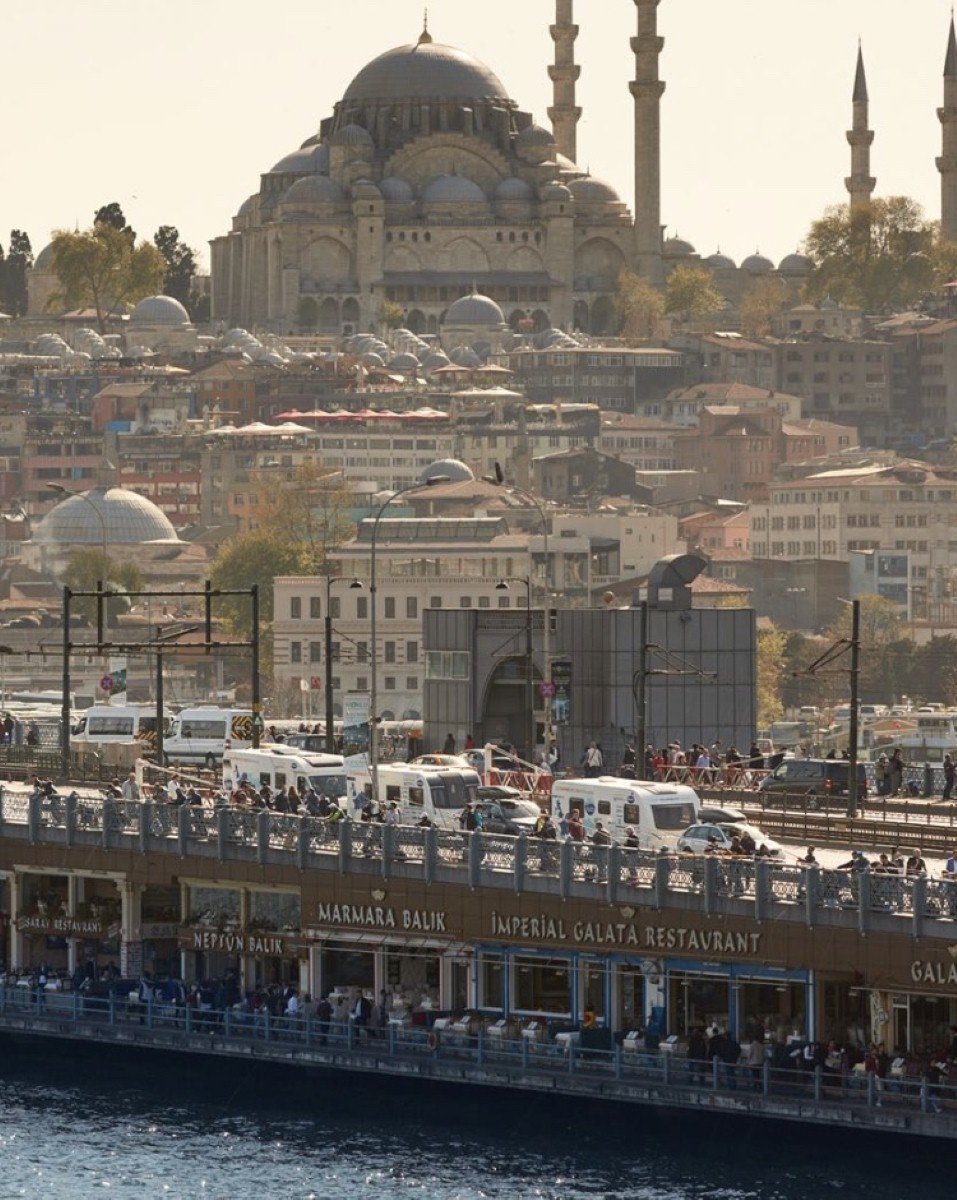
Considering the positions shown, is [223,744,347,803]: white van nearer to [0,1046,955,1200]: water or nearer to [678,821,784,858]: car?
[0,1046,955,1200]: water

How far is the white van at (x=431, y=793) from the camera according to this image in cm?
7488

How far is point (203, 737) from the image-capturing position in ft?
335

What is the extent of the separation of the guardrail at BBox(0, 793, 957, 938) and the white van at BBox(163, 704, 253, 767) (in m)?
18.0

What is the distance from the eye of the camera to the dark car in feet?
270

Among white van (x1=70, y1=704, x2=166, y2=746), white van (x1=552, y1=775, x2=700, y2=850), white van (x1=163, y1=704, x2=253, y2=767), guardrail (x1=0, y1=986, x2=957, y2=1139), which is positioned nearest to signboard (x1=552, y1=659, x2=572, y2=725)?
white van (x1=163, y1=704, x2=253, y2=767)

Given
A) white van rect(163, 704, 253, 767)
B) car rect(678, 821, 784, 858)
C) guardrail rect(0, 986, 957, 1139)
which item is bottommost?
guardrail rect(0, 986, 957, 1139)

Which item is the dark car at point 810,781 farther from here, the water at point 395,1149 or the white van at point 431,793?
the water at point 395,1149

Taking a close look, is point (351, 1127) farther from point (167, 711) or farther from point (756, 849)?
point (167, 711)

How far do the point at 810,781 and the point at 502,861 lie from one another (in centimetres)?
1787

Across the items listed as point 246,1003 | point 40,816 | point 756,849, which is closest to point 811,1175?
point 756,849

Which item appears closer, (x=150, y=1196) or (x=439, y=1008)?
(x=150, y=1196)

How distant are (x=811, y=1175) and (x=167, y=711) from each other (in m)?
64.1

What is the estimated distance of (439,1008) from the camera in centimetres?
7119

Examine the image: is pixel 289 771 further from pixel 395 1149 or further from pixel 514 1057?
pixel 395 1149
